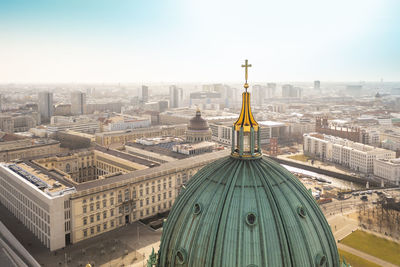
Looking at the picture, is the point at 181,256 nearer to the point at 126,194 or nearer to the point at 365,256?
the point at 365,256

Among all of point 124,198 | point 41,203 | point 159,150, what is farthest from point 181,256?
point 159,150

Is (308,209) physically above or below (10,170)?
above

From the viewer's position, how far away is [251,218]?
23.0 m

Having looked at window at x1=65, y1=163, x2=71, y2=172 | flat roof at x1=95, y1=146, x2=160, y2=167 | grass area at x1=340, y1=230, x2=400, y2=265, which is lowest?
grass area at x1=340, y1=230, x2=400, y2=265

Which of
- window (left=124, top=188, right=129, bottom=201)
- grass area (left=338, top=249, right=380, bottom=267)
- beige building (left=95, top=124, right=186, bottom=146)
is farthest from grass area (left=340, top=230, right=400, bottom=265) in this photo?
beige building (left=95, top=124, right=186, bottom=146)

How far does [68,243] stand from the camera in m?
63.5

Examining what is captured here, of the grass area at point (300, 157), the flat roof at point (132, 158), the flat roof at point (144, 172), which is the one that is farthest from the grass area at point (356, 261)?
the grass area at point (300, 157)

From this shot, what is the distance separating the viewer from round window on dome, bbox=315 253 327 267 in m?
23.3

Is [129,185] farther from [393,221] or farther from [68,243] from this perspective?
[393,221]

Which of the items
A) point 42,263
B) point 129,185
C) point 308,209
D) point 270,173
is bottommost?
point 42,263

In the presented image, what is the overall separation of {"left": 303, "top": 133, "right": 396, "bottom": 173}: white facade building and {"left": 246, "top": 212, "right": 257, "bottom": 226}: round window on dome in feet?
337

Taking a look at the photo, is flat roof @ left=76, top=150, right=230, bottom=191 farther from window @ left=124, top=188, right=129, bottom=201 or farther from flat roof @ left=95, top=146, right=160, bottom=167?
flat roof @ left=95, top=146, right=160, bottom=167

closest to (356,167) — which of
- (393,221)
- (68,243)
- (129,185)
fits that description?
(393,221)

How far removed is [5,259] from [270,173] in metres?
47.2
